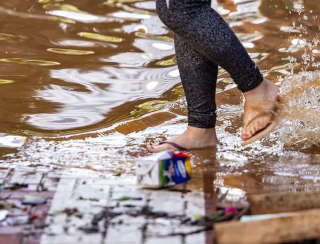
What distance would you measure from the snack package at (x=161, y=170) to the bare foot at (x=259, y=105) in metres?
0.48

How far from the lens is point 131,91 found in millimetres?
3238

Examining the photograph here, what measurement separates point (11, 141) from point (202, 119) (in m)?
0.87

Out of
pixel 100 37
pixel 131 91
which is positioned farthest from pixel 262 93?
pixel 100 37

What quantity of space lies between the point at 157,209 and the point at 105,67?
211cm

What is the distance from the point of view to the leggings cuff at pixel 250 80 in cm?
205

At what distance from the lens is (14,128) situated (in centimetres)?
261

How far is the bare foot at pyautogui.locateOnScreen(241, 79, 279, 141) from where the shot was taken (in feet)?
6.89

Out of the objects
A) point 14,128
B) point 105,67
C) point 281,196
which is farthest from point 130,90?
point 281,196

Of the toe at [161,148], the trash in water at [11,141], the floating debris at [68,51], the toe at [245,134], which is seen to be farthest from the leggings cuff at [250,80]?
the floating debris at [68,51]

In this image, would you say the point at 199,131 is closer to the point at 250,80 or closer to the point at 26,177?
the point at 250,80

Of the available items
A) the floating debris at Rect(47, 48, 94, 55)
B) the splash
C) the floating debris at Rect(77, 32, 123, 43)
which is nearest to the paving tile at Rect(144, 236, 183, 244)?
the splash

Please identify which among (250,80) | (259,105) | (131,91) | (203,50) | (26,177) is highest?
(203,50)

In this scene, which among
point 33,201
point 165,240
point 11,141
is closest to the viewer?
point 165,240

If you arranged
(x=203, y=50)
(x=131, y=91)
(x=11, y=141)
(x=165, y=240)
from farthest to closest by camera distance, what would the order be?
(x=131, y=91), (x=11, y=141), (x=203, y=50), (x=165, y=240)
